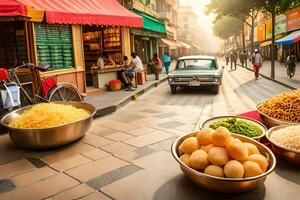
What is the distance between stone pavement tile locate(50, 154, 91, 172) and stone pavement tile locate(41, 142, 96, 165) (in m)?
0.12

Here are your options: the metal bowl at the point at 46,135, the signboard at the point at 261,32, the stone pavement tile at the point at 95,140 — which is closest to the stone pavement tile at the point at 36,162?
the metal bowl at the point at 46,135

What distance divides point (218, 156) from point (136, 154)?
2.16m

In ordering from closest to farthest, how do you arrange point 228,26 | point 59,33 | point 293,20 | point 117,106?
point 117,106, point 59,33, point 293,20, point 228,26

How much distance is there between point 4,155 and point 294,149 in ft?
15.5

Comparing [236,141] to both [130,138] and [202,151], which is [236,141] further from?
[130,138]

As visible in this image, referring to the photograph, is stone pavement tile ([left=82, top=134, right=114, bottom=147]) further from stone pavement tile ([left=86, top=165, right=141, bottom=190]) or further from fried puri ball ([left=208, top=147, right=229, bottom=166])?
fried puri ball ([left=208, top=147, right=229, bottom=166])

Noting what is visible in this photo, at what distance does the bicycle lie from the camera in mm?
7070

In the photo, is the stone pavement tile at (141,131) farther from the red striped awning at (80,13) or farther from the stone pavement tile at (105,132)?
the red striped awning at (80,13)

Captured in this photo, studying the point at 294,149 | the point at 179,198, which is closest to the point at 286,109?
the point at 294,149

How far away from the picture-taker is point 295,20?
30766 millimetres

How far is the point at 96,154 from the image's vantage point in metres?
5.32

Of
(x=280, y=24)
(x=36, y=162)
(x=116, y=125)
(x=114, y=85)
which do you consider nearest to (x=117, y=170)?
(x=36, y=162)

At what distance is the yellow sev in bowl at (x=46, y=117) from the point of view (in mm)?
5367

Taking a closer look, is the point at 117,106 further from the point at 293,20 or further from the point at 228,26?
the point at 228,26
